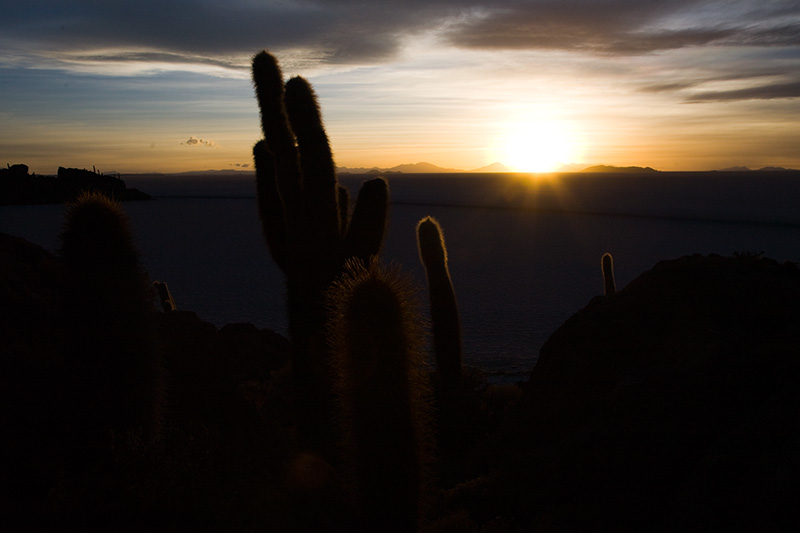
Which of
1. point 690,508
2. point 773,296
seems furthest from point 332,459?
point 773,296

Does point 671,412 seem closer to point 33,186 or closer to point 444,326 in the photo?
point 444,326

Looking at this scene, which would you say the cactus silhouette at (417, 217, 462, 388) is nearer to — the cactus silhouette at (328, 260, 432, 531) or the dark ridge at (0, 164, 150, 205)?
the cactus silhouette at (328, 260, 432, 531)

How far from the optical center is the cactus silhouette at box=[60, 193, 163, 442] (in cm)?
565

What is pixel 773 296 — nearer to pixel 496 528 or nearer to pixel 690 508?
pixel 690 508

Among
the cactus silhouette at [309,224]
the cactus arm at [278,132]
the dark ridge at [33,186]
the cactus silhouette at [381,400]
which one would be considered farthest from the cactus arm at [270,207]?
the dark ridge at [33,186]

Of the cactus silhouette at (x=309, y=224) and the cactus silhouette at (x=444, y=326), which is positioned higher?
the cactus silhouette at (x=309, y=224)

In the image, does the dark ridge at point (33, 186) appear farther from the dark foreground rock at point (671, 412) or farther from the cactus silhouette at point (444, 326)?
the dark foreground rock at point (671, 412)

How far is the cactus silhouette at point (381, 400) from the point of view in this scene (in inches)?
173

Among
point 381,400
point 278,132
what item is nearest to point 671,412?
point 381,400

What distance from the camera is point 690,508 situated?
4.32m

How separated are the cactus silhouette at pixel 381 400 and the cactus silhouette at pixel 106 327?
256cm

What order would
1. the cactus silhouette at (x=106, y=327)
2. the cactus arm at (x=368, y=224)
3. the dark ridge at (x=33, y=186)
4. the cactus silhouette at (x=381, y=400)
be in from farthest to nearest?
the dark ridge at (x=33, y=186), the cactus arm at (x=368, y=224), the cactus silhouette at (x=106, y=327), the cactus silhouette at (x=381, y=400)

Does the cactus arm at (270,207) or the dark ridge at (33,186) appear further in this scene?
the dark ridge at (33,186)

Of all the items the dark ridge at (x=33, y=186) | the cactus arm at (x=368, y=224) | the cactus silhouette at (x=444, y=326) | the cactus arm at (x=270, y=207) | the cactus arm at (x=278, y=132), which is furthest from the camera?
the dark ridge at (x=33, y=186)
